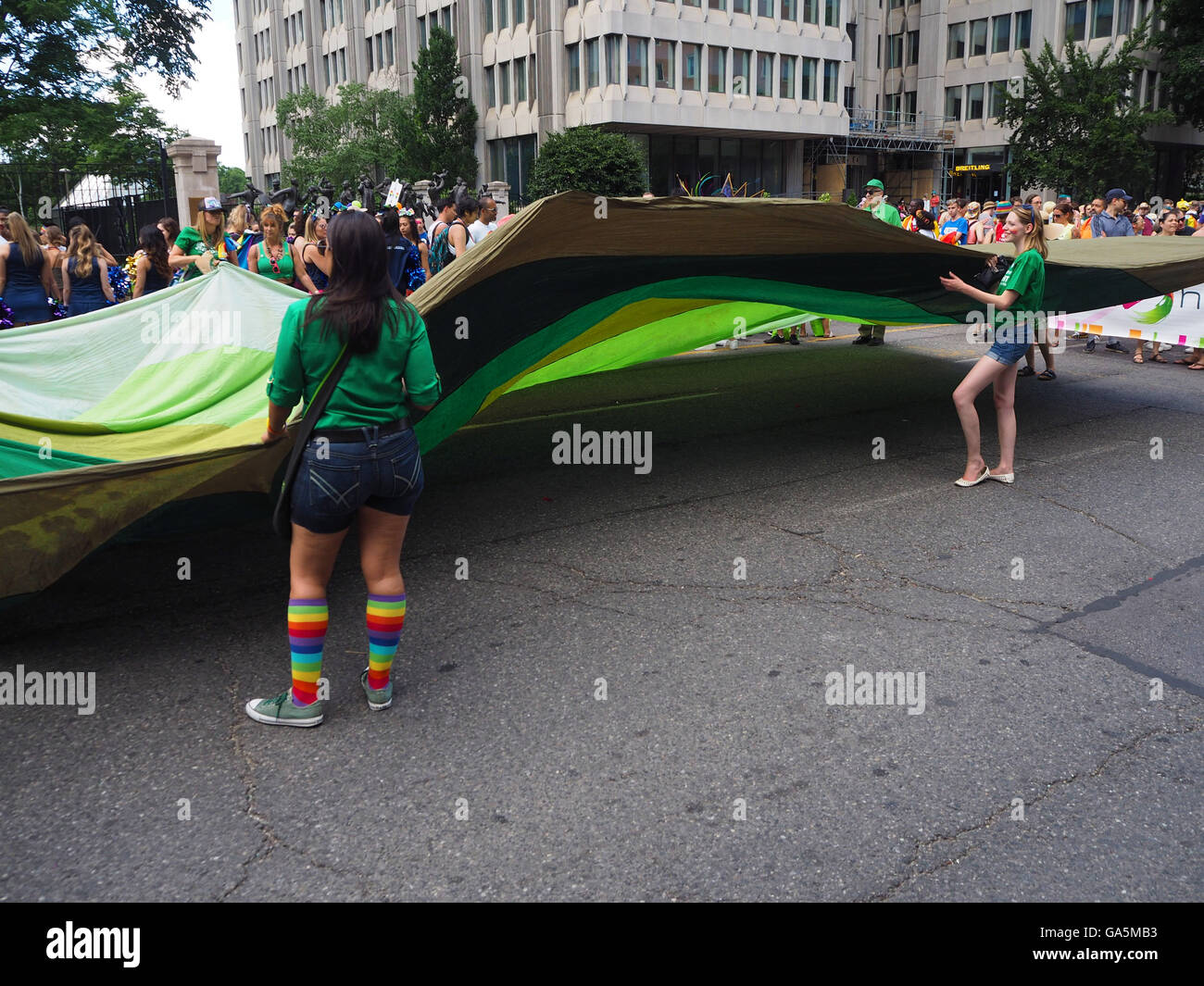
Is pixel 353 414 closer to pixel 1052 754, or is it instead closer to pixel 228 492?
pixel 228 492

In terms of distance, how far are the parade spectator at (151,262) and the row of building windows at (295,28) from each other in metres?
70.8

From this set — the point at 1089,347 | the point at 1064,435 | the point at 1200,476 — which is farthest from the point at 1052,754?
the point at 1089,347

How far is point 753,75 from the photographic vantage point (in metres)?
50.2

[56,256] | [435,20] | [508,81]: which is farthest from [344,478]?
[435,20]

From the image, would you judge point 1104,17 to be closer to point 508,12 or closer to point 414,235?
point 508,12

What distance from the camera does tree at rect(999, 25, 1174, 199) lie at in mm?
39656

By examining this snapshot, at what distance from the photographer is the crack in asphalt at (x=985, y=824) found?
3008mm

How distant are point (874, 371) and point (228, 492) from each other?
29.0 feet

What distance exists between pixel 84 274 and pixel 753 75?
46576mm

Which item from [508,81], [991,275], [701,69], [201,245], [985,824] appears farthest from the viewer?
[508,81]

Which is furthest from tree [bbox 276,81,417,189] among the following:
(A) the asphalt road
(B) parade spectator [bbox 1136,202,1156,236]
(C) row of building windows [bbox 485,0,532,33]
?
(A) the asphalt road

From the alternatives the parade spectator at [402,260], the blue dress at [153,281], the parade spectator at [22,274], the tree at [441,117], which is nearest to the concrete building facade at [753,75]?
the tree at [441,117]

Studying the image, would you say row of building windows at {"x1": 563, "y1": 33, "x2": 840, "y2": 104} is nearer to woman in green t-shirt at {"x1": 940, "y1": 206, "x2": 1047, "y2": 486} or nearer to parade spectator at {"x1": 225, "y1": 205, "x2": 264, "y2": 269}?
parade spectator at {"x1": 225, "y1": 205, "x2": 264, "y2": 269}

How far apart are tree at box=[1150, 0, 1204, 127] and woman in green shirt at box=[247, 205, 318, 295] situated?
4965cm
